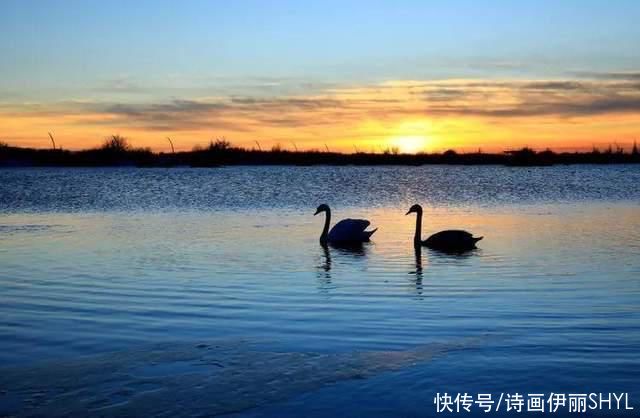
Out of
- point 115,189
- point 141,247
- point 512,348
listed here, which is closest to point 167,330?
point 512,348

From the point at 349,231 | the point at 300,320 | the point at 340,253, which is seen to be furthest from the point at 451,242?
the point at 300,320

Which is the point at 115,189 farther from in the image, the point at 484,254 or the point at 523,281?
the point at 523,281

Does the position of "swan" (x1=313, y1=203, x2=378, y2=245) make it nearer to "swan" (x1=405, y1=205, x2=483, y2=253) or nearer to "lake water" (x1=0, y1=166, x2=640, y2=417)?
"lake water" (x1=0, y1=166, x2=640, y2=417)

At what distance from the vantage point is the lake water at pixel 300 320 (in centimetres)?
625

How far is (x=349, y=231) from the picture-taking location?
17.8 metres

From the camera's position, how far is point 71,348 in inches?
300

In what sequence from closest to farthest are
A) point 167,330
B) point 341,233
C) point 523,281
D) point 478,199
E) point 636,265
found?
point 167,330, point 523,281, point 636,265, point 341,233, point 478,199

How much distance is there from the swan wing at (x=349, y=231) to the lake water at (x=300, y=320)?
687 millimetres

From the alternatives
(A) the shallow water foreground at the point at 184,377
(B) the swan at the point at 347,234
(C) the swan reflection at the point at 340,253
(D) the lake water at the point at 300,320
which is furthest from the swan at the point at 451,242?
(A) the shallow water foreground at the point at 184,377

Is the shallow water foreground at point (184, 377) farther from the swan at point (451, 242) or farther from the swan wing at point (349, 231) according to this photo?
the swan wing at point (349, 231)

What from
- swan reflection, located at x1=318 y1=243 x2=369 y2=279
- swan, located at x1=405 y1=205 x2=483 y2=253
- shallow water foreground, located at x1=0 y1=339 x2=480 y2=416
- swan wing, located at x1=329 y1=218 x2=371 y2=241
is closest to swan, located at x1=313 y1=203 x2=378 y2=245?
swan wing, located at x1=329 y1=218 x2=371 y2=241

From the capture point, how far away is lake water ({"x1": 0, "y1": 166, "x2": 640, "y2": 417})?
20.5 ft

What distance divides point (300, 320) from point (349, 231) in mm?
8999

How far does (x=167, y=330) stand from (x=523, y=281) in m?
5.62
